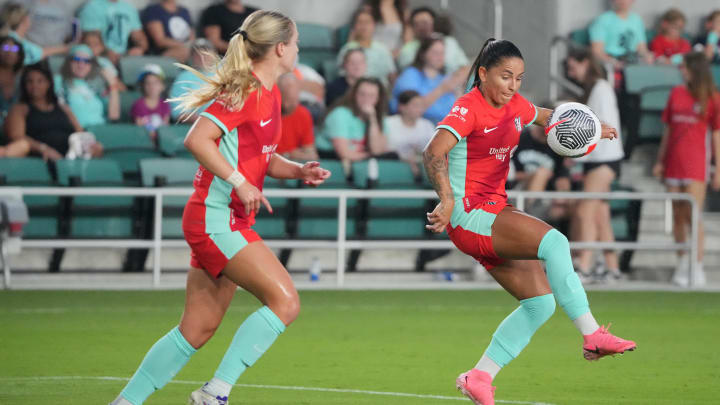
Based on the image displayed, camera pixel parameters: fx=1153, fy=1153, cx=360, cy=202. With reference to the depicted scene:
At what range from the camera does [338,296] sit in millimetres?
12023

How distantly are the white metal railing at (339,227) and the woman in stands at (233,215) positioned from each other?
636cm

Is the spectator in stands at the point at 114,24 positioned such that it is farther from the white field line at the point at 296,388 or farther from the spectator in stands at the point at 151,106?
the white field line at the point at 296,388

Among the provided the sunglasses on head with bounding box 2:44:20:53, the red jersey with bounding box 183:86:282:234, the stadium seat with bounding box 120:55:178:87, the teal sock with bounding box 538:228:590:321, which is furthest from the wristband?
the stadium seat with bounding box 120:55:178:87

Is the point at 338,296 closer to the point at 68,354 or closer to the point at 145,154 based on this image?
the point at 145,154

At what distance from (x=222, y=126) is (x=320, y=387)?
234 centimetres

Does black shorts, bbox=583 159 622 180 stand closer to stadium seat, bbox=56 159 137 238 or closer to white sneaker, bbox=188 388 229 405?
stadium seat, bbox=56 159 137 238

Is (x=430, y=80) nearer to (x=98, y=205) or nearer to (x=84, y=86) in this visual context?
(x=84, y=86)

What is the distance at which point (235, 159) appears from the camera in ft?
17.6

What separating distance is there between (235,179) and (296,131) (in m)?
7.80

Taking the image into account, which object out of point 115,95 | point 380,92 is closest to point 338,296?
point 380,92

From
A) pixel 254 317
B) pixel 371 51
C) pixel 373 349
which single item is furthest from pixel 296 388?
pixel 371 51

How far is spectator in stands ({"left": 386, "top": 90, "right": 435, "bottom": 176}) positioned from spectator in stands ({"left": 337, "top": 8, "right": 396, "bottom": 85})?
1.26 m

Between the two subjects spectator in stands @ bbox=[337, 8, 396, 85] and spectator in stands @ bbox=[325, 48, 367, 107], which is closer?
spectator in stands @ bbox=[325, 48, 367, 107]

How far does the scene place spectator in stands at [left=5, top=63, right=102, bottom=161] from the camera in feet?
41.6
